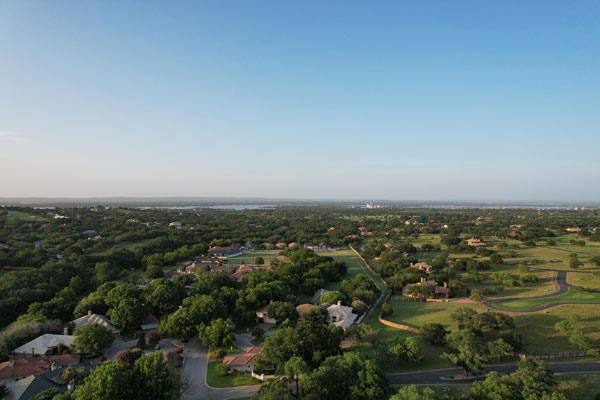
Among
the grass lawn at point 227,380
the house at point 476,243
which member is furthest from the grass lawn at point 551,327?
the house at point 476,243

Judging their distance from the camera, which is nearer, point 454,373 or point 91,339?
point 454,373

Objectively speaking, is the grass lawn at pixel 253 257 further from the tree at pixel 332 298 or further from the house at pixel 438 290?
the house at pixel 438 290

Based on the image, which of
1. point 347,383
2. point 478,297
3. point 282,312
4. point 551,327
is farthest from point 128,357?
point 551,327

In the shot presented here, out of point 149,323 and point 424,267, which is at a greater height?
point 424,267

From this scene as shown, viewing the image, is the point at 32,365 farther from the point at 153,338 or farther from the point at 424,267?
the point at 424,267

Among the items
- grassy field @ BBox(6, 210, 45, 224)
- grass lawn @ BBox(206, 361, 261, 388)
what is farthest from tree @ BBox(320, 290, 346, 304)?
grassy field @ BBox(6, 210, 45, 224)

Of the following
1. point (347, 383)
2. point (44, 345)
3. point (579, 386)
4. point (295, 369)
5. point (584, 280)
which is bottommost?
point (44, 345)

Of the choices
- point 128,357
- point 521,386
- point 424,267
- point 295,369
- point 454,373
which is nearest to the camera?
point 521,386
